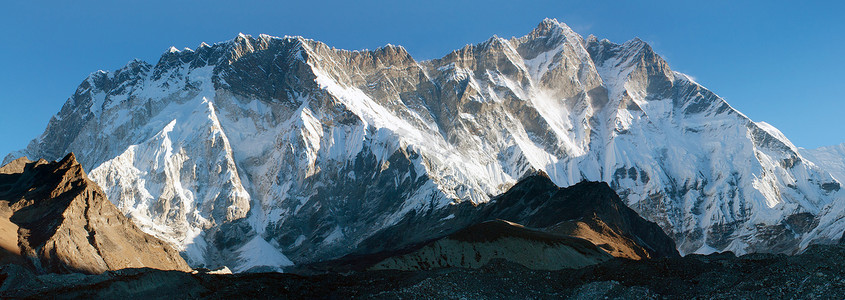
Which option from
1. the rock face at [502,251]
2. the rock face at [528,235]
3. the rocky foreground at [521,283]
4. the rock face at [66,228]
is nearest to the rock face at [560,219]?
the rock face at [528,235]

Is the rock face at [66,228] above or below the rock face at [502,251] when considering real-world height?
above

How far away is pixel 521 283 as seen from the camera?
233 ft

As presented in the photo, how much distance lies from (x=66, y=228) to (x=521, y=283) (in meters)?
96.0

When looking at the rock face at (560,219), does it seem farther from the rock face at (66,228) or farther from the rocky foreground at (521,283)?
the rock face at (66,228)

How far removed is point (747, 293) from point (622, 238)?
74785 millimetres

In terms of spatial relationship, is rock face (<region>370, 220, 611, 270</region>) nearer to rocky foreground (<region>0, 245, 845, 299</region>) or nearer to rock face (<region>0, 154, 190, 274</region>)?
rocky foreground (<region>0, 245, 845, 299</region>)

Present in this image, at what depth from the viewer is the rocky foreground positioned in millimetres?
60719

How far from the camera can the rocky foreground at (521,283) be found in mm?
60719

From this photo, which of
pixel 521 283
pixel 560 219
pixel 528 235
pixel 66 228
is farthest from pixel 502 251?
pixel 66 228

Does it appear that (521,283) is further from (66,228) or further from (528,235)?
(66,228)

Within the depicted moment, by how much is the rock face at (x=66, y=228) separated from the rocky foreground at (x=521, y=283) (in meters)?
48.3

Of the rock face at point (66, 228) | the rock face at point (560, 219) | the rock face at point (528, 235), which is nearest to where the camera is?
the rock face at point (528, 235)

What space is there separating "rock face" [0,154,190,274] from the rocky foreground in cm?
4826

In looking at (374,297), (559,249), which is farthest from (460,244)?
(374,297)
